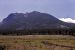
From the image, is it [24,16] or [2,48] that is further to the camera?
[24,16]

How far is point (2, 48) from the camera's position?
1486cm

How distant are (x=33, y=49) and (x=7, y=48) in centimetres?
204

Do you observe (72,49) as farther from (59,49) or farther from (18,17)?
(18,17)

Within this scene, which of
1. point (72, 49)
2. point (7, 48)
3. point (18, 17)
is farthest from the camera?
point (18, 17)

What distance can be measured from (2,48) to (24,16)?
115 meters

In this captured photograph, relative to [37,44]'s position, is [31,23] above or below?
above

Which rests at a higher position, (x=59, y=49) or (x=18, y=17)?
(x=18, y=17)

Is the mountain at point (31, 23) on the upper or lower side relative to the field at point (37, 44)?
upper

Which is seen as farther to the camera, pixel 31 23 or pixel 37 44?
pixel 31 23

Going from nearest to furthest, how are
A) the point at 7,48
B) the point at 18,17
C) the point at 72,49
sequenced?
the point at 72,49 < the point at 7,48 < the point at 18,17

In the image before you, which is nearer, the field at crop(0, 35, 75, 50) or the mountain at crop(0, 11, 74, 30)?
the field at crop(0, 35, 75, 50)

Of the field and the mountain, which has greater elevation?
the mountain

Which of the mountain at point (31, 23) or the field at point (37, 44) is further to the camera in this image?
the mountain at point (31, 23)

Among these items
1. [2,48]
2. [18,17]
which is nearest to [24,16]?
[18,17]
